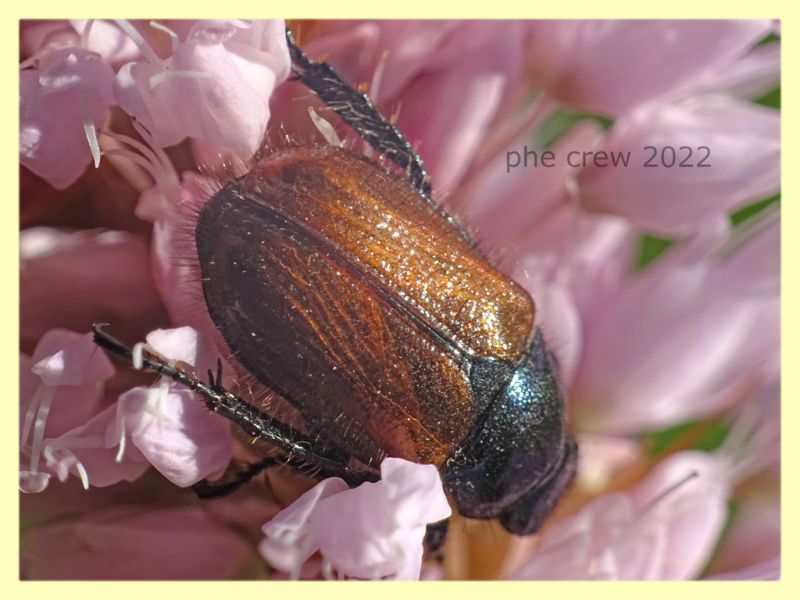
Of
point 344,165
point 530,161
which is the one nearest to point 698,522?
point 530,161

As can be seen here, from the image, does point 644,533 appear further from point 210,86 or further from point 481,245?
point 210,86

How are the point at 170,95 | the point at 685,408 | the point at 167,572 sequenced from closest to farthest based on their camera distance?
the point at 170,95
the point at 167,572
the point at 685,408

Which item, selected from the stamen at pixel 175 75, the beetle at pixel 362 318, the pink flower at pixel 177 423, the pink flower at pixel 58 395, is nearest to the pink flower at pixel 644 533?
the beetle at pixel 362 318

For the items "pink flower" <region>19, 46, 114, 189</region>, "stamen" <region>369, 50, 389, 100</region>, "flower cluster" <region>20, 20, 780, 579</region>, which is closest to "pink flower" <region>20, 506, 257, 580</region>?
"flower cluster" <region>20, 20, 780, 579</region>

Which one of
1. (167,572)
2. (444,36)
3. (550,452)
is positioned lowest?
(167,572)

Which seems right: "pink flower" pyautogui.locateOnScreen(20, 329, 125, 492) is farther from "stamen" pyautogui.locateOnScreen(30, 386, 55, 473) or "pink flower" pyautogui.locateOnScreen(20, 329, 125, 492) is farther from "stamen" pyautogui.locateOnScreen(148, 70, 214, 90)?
"stamen" pyautogui.locateOnScreen(148, 70, 214, 90)

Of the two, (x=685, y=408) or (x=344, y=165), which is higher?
(x=344, y=165)

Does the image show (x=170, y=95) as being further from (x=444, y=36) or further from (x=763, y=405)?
(x=763, y=405)
